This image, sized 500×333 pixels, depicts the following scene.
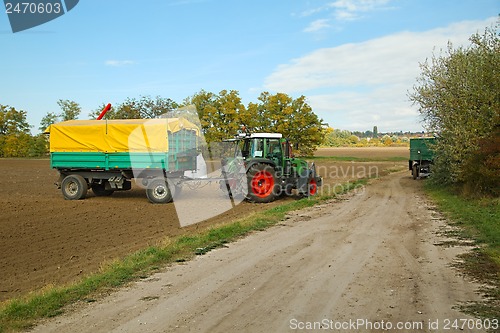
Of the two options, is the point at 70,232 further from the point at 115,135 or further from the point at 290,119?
the point at 290,119

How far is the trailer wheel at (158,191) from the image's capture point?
17203mm

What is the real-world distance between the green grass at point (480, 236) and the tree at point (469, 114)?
1066 millimetres

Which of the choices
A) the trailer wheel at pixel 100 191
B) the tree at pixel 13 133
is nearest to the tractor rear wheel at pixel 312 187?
the trailer wheel at pixel 100 191

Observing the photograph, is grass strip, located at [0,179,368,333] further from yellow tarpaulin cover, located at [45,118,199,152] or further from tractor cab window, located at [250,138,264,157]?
yellow tarpaulin cover, located at [45,118,199,152]

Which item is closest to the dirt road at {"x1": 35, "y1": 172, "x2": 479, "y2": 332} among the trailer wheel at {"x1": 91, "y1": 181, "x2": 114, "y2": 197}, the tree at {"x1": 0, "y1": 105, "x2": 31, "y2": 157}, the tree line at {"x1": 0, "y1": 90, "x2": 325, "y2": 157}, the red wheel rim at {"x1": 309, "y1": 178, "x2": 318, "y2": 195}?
the red wheel rim at {"x1": 309, "y1": 178, "x2": 318, "y2": 195}

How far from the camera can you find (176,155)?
17.2m

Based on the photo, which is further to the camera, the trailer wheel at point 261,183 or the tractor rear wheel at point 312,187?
the tractor rear wheel at point 312,187

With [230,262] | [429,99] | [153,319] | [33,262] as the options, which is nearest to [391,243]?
[230,262]

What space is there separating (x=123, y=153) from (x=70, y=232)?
20.2 ft

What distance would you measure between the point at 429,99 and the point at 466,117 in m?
4.90

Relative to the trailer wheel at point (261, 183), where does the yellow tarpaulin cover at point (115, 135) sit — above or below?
above

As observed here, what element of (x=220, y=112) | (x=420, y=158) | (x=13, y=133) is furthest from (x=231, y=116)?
(x=13, y=133)

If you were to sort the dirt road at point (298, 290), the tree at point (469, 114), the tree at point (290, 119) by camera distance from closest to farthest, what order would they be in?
1. the dirt road at point (298, 290)
2. the tree at point (469, 114)
3. the tree at point (290, 119)

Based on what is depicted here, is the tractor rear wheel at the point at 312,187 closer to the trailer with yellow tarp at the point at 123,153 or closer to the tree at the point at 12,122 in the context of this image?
the trailer with yellow tarp at the point at 123,153
